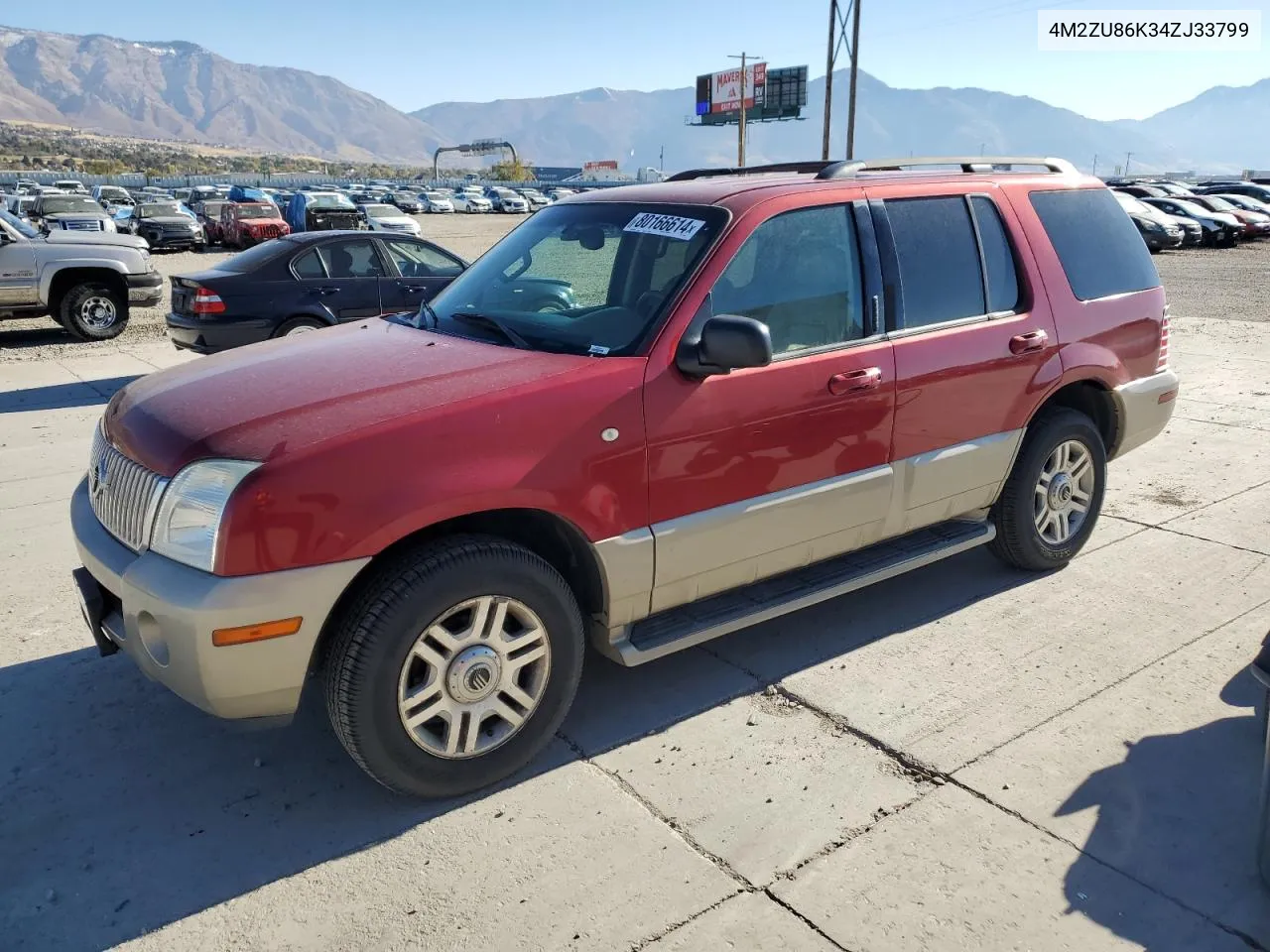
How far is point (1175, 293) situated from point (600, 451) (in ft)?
60.3

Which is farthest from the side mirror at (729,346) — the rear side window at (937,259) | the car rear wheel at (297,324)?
the car rear wheel at (297,324)

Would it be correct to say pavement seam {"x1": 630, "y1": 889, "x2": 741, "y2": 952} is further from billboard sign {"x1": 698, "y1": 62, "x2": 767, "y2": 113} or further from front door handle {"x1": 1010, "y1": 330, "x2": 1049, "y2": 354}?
billboard sign {"x1": 698, "y1": 62, "x2": 767, "y2": 113}

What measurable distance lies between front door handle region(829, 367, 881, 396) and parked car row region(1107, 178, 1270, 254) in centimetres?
2721

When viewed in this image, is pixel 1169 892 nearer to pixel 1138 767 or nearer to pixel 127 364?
pixel 1138 767

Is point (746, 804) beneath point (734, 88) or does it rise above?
beneath

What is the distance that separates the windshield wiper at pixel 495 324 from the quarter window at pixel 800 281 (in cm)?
70

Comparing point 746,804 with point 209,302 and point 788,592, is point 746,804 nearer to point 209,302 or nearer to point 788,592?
point 788,592

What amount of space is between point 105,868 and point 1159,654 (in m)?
3.93

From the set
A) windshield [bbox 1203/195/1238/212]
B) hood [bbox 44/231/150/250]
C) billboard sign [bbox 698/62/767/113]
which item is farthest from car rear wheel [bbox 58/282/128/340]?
billboard sign [bbox 698/62/767/113]

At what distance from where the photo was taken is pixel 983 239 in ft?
14.2

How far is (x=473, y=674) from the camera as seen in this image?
9.88ft

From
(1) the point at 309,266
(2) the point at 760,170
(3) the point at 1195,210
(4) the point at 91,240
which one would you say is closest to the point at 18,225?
(4) the point at 91,240

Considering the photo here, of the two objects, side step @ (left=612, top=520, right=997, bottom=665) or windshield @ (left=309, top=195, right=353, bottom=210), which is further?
windshield @ (left=309, top=195, right=353, bottom=210)

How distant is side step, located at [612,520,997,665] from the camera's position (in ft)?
11.3
